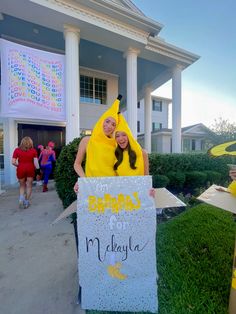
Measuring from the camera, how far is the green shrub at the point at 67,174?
13.2 feet

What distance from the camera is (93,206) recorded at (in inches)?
60.0

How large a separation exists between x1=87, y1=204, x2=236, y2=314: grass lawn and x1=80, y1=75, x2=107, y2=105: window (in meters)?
7.45

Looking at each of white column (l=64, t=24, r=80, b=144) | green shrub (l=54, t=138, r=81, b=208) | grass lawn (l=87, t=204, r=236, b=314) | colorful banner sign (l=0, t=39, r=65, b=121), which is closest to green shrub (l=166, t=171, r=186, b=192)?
grass lawn (l=87, t=204, r=236, b=314)

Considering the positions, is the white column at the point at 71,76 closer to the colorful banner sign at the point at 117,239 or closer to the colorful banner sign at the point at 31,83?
the colorful banner sign at the point at 31,83

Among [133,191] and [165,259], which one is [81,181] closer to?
[133,191]

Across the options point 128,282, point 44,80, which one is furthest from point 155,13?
point 128,282

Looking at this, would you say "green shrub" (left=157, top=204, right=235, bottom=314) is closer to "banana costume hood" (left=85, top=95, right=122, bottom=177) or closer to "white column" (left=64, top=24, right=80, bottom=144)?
"banana costume hood" (left=85, top=95, right=122, bottom=177)

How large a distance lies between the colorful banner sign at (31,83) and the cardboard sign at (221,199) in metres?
5.40

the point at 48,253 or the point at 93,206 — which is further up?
the point at 93,206

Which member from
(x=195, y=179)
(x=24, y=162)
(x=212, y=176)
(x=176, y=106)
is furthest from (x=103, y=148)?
(x=176, y=106)

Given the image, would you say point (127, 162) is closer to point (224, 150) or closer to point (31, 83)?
point (224, 150)

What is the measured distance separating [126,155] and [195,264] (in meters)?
1.80

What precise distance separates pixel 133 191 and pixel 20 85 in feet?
18.1

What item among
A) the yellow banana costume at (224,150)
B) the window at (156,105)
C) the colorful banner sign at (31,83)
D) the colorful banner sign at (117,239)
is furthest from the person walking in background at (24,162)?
the window at (156,105)
